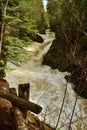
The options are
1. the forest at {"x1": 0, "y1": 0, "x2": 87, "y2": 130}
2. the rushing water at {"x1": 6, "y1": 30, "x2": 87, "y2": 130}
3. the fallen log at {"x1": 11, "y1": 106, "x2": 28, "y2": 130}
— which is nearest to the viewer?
the forest at {"x1": 0, "y1": 0, "x2": 87, "y2": 130}

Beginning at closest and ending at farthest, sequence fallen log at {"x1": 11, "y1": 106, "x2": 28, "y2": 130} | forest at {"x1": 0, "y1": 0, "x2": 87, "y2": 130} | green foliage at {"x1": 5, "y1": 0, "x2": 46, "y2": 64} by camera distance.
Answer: forest at {"x1": 0, "y1": 0, "x2": 87, "y2": 130}
fallen log at {"x1": 11, "y1": 106, "x2": 28, "y2": 130}
green foliage at {"x1": 5, "y1": 0, "x2": 46, "y2": 64}

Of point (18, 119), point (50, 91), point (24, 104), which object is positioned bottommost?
point (50, 91)

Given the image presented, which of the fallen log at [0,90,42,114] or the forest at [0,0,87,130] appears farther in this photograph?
the fallen log at [0,90,42,114]

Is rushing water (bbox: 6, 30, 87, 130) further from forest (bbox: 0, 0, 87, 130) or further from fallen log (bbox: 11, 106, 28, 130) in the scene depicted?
fallen log (bbox: 11, 106, 28, 130)

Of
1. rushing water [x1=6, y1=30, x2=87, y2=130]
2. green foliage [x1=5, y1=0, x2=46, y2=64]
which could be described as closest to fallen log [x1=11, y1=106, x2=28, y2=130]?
green foliage [x1=5, y1=0, x2=46, y2=64]

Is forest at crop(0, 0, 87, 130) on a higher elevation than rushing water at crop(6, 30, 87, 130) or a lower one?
higher

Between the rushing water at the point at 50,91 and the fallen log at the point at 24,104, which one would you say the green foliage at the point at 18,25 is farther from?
the fallen log at the point at 24,104

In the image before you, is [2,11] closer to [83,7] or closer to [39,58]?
[83,7]

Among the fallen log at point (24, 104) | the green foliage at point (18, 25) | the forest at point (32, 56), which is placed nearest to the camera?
the forest at point (32, 56)

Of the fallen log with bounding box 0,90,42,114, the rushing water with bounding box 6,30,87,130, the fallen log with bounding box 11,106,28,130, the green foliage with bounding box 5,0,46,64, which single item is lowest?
the rushing water with bounding box 6,30,87,130

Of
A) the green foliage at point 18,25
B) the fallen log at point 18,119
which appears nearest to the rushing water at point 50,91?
the green foliage at point 18,25

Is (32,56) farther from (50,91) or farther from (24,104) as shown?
(24,104)

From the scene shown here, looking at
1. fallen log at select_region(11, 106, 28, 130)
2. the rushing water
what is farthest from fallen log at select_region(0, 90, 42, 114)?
the rushing water

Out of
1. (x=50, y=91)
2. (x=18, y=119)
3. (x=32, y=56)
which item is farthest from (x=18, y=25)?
(x=18, y=119)
